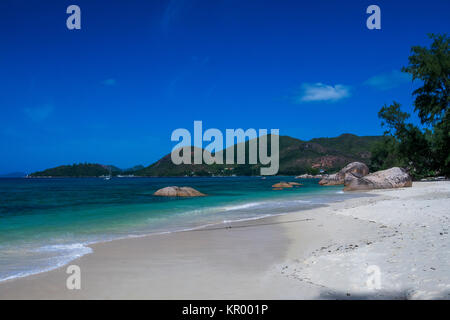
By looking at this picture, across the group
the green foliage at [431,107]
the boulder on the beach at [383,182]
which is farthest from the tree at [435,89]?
the boulder on the beach at [383,182]

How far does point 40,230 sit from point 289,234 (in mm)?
10700

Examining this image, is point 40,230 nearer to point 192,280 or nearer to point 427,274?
point 192,280

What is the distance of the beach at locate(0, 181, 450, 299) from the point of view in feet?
16.8

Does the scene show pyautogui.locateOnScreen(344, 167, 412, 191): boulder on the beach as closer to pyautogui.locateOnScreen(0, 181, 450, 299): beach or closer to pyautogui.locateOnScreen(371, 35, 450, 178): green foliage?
pyautogui.locateOnScreen(371, 35, 450, 178): green foliage

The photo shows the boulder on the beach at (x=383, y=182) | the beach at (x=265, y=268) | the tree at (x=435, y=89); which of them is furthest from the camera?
the boulder on the beach at (x=383, y=182)

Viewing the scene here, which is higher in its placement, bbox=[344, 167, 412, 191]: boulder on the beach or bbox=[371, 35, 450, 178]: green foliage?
bbox=[371, 35, 450, 178]: green foliage

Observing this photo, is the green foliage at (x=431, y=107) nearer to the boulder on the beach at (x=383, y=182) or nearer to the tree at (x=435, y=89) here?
the tree at (x=435, y=89)

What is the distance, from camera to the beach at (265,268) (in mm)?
5121

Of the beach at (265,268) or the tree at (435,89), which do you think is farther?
the tree at (435,89)

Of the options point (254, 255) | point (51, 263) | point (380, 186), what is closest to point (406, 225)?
point (254, 255)

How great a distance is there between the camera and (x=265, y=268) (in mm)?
6773

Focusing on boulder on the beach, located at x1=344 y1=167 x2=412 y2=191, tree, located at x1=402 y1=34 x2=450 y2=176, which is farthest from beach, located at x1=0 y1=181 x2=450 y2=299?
boulder on the beach, located at x1=344 y1=167 x2=412 y2=191

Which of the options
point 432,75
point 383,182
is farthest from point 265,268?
point 383,182
